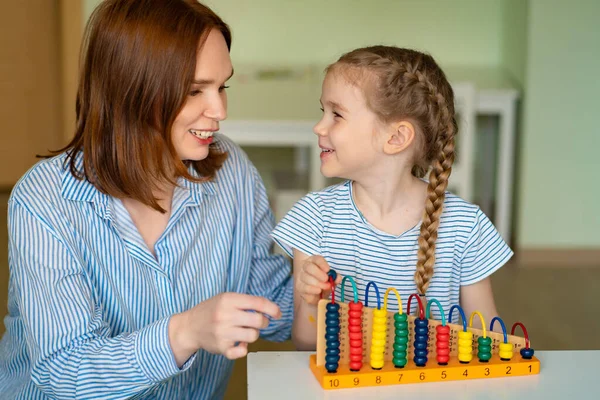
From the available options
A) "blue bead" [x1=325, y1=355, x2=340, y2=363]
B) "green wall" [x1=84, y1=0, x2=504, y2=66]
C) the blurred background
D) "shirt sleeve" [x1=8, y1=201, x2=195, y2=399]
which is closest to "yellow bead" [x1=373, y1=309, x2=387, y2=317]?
"blue bead" [x1=325, y1=355, x2=340, y2=363]

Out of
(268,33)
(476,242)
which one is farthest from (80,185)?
(268,33)

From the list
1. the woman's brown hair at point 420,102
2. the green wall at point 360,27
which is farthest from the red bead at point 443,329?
the green wall at point 360,27

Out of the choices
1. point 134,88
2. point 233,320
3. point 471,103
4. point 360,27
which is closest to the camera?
point 233,320

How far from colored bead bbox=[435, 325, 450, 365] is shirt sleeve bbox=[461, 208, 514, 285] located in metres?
0.34

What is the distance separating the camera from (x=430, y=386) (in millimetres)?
1202

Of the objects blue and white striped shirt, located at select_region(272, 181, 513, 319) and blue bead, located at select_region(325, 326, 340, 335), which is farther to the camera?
blue and white striped shirt, located at select_region(272, 181, 513, 319)

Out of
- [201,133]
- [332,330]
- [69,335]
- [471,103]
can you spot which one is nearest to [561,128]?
[471,103]

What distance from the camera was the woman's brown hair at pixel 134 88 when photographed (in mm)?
1442

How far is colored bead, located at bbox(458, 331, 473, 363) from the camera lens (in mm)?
1247

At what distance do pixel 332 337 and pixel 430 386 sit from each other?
0.54 ft

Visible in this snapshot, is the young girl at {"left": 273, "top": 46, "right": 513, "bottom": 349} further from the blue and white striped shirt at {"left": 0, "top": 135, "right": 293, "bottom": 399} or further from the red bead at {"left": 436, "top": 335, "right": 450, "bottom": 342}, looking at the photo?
the red bead at {"left": 436, "top": 335, "right": 450, "bottom": 342}

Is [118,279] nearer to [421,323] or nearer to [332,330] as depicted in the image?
[332,330]

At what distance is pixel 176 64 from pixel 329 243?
466 mm

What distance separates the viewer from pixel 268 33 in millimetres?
5180
